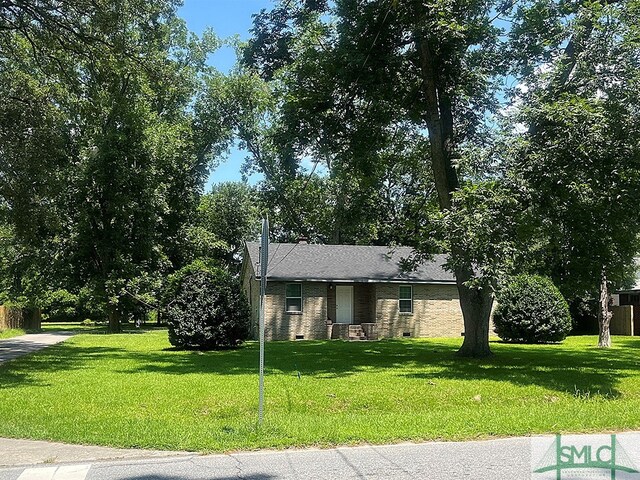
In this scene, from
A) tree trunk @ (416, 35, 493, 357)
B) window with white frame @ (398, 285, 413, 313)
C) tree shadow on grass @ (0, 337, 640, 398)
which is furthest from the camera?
window with white frame @ (398, 285, 413, 313)

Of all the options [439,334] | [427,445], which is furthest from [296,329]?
[427,445]

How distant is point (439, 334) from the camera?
31.2 metres

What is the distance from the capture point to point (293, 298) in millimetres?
29094

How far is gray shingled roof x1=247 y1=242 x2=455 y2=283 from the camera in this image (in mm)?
29266

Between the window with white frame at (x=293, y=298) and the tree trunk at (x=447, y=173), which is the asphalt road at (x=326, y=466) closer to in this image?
the tree trunk at (x=447, y=173)

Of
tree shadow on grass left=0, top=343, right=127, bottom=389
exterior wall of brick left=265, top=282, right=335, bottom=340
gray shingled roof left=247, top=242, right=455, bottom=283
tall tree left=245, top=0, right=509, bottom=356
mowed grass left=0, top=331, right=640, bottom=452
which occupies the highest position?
tall tree left=245, top=0, right=509, bottom=356

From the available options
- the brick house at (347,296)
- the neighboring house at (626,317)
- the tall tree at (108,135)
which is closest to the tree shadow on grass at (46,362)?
the tall tree at (108,135)

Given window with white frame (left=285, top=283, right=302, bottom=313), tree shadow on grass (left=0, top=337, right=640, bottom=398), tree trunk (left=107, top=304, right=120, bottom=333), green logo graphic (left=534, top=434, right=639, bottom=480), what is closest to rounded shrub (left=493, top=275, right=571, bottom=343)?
tree shadow on grass (left=0, top=337, right=640, bottom=398)

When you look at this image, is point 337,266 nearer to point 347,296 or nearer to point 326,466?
point 347,296

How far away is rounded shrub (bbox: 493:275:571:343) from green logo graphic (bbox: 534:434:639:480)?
65.2 ft

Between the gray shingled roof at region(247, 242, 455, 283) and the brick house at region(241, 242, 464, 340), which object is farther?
the gray shingled roof at region(247, 242, 455, 283)

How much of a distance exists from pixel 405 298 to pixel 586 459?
24.3 m

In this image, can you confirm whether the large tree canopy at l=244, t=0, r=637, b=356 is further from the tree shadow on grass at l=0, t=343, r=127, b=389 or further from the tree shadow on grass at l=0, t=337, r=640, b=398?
the tree shadow on grass at l=0, t=343, r=127, b=389

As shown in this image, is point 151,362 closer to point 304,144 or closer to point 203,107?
point 304,144
